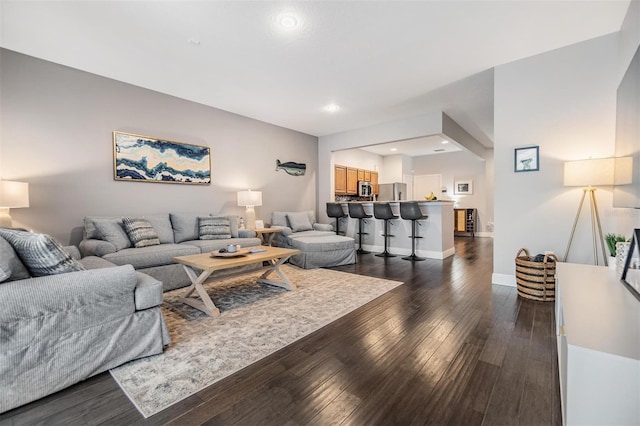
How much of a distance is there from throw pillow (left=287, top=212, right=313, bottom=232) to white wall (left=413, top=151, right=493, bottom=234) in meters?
5.52

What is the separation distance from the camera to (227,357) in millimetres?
1919

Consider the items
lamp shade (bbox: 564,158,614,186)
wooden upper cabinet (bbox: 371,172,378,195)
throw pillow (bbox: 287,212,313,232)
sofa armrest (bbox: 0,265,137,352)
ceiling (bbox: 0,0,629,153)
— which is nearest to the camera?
sofa armrest (bbox: 0,265,137,352)

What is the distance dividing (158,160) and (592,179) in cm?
531

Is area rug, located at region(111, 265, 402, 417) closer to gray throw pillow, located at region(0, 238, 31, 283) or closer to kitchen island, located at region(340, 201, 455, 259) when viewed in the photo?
gray throw pillow, located at region(0, 238, 31, 283)

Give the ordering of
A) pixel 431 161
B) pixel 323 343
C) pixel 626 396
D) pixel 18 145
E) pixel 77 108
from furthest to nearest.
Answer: pixel 431 161 < pixel 77 108 < pixel 18 145 < pixel 323 343 < pixel 626 396

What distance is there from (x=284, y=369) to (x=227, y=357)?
430 millimetres

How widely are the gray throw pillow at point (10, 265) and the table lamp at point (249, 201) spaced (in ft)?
11.0

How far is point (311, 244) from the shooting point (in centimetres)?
454

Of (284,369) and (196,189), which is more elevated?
(196,189)

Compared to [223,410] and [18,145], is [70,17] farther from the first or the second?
[223,410]

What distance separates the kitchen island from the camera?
17.6 feet

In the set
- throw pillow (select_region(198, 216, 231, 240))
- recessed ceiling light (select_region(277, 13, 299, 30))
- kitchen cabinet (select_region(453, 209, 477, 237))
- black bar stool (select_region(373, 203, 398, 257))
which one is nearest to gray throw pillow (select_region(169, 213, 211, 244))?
throw pillow (select_region(198, 216, 231, 240))

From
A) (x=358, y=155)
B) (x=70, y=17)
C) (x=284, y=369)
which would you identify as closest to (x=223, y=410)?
(x=284, y=369)

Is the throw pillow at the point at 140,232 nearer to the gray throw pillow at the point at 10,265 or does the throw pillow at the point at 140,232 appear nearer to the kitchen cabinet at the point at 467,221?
the gray throw pillow at the point at 10,265
